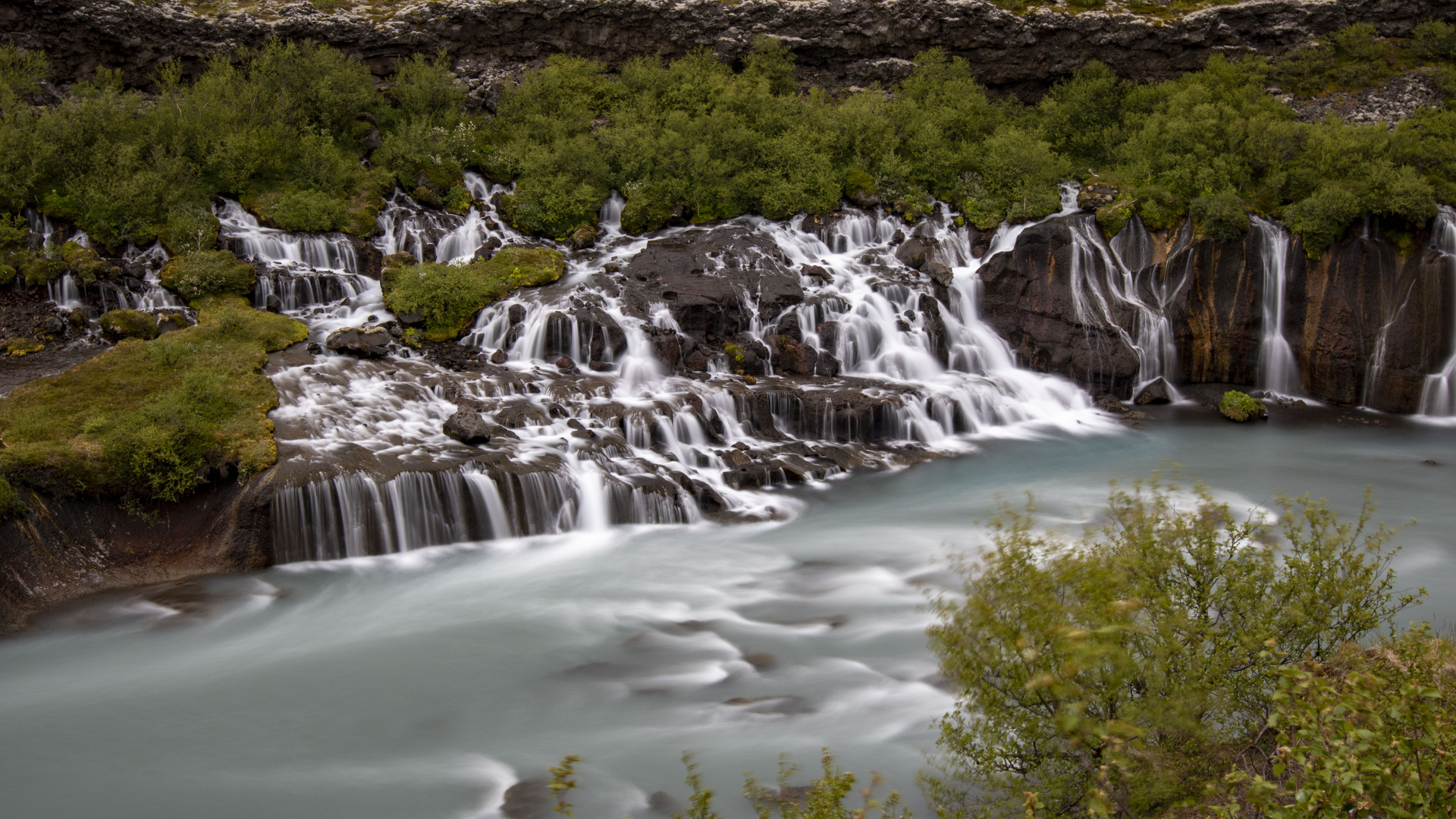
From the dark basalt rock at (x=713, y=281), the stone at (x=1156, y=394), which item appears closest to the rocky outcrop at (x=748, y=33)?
the dark basalt rock at (x=713, y=281)

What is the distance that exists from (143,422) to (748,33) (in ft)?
89.3

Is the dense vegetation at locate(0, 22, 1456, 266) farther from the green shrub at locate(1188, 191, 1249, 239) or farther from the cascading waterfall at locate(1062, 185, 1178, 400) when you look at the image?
the cascading waterfall at locate(1062, 185, 1178, 400)

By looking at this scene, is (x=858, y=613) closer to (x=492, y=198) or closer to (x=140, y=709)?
(x=140, y=709)

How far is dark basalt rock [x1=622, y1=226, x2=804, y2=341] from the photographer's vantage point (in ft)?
74.3

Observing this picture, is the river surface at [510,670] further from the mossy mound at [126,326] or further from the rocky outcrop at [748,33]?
the rocky outcrop at [748,33]

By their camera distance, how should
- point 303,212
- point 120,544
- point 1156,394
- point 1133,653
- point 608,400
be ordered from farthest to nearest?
point 303,212 < point 1156,394 < point 608,400 < point 120,544 < point 1133,653

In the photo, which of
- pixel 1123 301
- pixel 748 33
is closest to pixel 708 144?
pixel 748 33

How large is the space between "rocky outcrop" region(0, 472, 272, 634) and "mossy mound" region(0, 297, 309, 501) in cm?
28

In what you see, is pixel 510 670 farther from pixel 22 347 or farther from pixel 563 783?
pixel 22 347

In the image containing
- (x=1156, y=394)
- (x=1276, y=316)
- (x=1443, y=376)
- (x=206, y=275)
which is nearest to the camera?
(x=206, y=275)

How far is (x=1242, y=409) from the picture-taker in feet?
71.5

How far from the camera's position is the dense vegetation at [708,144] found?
23.5 meters

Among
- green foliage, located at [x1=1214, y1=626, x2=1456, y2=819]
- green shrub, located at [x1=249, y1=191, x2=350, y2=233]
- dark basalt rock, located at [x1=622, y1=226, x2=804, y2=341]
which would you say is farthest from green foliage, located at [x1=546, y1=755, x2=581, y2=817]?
green shrub, located at [x1=249, y1=191, x2=350, y2=233]

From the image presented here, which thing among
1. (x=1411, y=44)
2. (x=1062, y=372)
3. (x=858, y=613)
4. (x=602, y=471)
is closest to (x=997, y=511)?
(x=858, y=613)
